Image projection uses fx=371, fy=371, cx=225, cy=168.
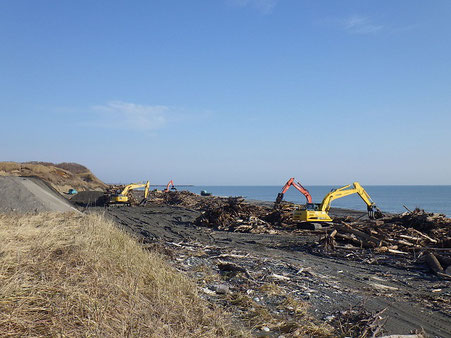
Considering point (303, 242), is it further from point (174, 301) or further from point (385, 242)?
point (174, 301)

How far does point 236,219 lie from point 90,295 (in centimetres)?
1697

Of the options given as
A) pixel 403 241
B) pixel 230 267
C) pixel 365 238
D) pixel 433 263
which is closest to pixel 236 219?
pixel 365 238

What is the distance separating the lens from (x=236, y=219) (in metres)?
21.8

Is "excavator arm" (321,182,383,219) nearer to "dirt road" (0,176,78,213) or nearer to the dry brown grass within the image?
"dirt road" (0,176,78,213)

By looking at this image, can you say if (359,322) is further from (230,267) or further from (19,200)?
(19,200)

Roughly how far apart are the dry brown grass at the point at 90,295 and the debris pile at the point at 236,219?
12876 millimetres

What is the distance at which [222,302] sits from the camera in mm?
6660

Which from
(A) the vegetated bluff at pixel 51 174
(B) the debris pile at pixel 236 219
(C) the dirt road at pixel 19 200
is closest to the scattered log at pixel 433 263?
(B) the debris pile at pixel 236 219

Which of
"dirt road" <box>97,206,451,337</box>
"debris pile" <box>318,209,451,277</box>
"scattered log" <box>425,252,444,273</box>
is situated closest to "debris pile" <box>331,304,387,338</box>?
"dirt road" <box>97,206,451,337</box>

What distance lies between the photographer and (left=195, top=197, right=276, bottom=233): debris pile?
20.1 meters

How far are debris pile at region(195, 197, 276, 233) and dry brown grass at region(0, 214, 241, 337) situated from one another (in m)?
12.9

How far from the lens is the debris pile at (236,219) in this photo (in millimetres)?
20125

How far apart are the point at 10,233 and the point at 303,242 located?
37.7 ft

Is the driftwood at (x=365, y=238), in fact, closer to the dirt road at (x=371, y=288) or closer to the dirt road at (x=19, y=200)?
the dirt road at (x=371, y=288)
